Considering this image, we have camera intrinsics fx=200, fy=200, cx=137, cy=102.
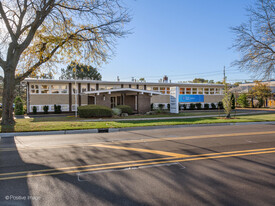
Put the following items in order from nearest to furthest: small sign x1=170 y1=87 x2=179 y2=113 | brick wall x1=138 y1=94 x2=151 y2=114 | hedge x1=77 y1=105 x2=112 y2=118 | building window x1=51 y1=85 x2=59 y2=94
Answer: hedge x1=77 y1=105 x2=112 y2=118 < small sign x1=170 y1=87 x2=179 y2=113 < brick wall x1=138 y1=94 x2=151 y2=114 < building window x1=51 y1=85 x2=59 y2=94

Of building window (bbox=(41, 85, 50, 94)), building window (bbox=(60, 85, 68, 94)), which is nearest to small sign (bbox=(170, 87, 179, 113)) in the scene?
building window (bbox=(60, 85, 68, 94))

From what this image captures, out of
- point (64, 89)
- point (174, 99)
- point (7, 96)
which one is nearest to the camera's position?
point (7, 96)

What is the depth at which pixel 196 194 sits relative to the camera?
3641 mm

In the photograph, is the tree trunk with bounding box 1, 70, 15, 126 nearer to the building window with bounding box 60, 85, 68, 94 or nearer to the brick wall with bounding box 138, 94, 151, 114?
the brick wall with bounding box 138, 94, 151, 114

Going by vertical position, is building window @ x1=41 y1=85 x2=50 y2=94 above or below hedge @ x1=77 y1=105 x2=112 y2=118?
above

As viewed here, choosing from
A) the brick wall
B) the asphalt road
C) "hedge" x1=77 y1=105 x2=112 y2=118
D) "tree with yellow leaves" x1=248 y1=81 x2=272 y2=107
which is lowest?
the asphalt road

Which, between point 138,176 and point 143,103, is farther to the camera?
point 143,103

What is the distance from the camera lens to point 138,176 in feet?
14.6

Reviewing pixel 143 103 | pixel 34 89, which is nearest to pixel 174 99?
pixel 143 103

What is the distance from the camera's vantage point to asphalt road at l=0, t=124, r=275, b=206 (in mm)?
3482

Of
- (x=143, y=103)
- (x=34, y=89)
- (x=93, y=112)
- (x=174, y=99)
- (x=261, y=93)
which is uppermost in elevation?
(x=34, y=89)

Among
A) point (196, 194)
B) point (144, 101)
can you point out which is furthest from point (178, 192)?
point (144, 101)

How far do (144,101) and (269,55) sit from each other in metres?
14.2

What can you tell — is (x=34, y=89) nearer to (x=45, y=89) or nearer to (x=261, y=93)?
(x=45, y=89)
